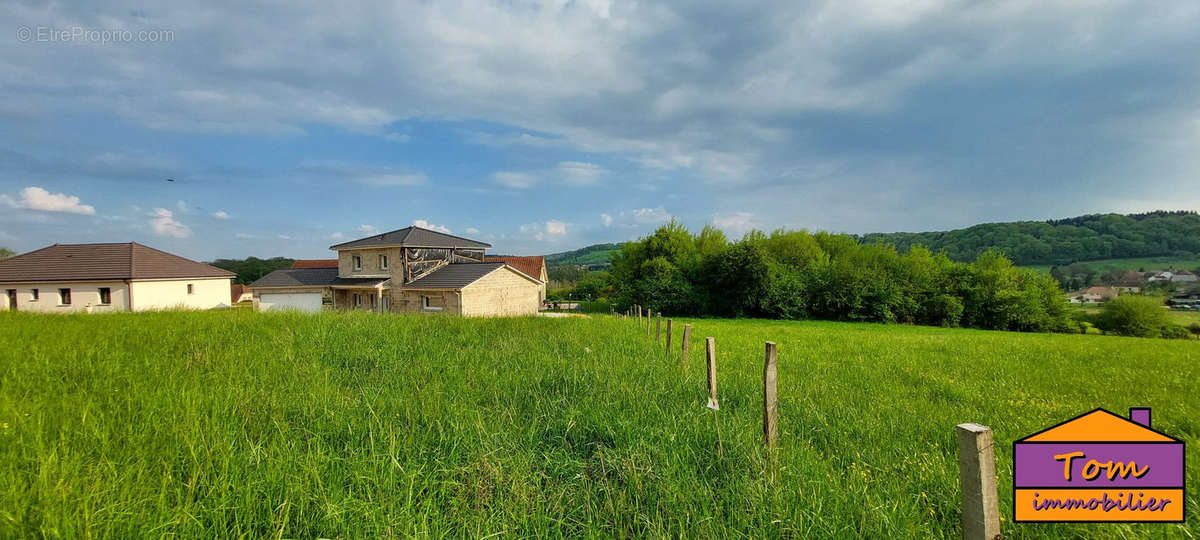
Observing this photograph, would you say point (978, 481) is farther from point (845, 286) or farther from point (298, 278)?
point (298, 278)

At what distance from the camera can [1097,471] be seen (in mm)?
1696

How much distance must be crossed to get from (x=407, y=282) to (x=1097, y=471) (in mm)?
28706

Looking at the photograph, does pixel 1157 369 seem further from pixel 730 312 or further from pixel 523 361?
pixel 730 312

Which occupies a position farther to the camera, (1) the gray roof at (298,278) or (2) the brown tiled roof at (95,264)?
(1) the gray roof at (298,278)

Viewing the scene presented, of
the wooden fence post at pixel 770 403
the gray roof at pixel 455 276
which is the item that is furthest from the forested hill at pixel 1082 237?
the wooden fence post at pixel 770 403

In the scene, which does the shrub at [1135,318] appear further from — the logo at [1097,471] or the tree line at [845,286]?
the logo at [1097,471]

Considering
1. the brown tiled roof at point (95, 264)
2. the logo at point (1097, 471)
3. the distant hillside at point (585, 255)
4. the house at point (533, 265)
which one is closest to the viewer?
the logo at point (1097, 471)

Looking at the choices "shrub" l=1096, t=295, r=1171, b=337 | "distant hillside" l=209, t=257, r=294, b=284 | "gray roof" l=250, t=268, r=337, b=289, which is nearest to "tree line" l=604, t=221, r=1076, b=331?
"shrub" l=1096, t=295, r=1171, b=337

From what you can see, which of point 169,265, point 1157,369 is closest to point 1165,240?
point 1157,369

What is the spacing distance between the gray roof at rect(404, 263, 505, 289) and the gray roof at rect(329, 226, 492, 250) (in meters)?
2.55

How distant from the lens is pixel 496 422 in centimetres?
384

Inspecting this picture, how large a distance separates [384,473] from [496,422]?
111 centimetres

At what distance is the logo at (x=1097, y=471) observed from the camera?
1.64 metres

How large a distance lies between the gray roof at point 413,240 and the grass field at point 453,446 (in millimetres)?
21561
